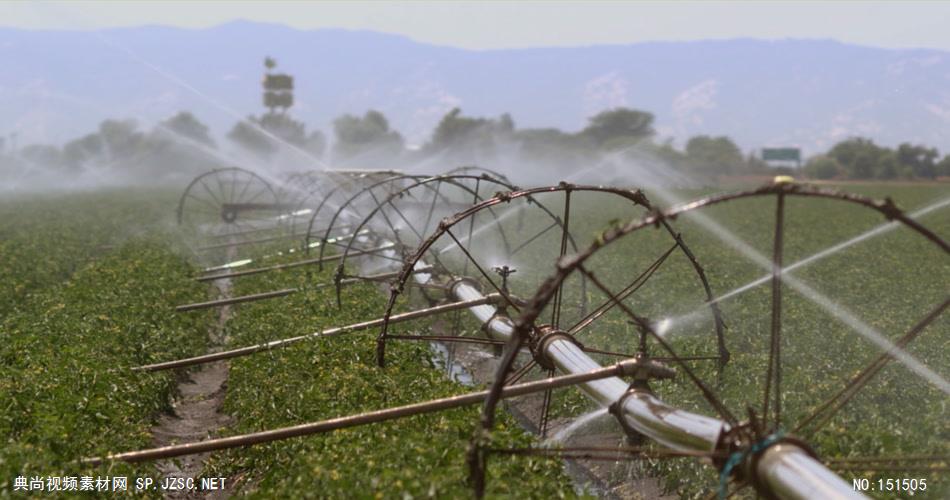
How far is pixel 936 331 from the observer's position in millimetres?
10672

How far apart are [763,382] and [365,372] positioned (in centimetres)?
391

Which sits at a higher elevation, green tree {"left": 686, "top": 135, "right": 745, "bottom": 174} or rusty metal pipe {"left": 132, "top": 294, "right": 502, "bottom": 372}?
rusty metal pipe {"left": 132, "top": 294, "right": 502, "bottom": 372}

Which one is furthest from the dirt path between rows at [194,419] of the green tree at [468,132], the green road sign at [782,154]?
the green road sign at [782,154]

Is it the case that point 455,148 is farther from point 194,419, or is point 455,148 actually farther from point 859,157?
point 194,419

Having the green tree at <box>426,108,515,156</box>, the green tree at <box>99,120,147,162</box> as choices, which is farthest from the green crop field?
the green tree at <box>99,120,147,162</box>

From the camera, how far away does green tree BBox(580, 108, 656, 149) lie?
4496 inches

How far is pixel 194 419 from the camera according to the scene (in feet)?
32.1

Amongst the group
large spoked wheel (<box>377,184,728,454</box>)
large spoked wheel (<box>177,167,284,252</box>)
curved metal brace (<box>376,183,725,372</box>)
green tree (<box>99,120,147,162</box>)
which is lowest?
green tree (<box>99,120,147,162</box>)

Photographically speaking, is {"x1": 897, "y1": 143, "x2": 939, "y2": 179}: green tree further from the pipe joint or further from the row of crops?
the pipe joint

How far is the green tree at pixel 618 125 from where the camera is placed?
114 metres

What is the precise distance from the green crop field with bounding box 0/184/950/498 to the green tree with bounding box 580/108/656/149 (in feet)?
321

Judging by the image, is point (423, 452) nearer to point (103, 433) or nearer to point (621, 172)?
point (103, 433)

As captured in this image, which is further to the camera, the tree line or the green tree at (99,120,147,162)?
the green tree at (99,120,147,162)

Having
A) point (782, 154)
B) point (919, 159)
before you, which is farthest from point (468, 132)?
point (919, 159)
